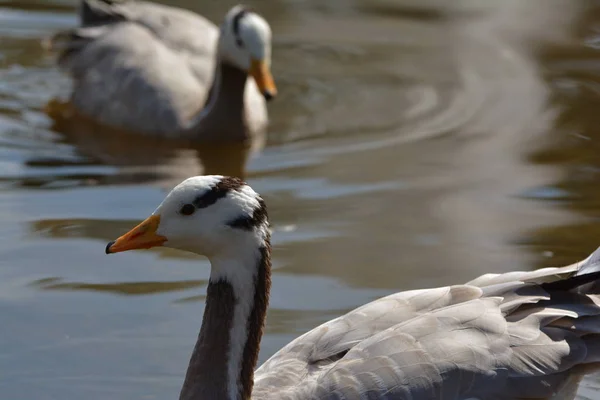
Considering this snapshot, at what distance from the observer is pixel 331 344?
4875 millimetres

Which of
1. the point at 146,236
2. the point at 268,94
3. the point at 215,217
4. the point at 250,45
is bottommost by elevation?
the point at 268,94

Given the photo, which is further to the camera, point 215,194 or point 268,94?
point 268,94

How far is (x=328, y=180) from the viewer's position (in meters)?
8.29

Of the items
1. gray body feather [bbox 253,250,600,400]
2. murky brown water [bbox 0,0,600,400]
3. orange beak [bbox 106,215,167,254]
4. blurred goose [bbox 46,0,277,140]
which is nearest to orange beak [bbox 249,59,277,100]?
blurred goose [bbox 46,0,277,140]

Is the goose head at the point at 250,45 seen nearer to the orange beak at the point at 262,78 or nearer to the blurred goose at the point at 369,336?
the orange beak at the point at 262,78

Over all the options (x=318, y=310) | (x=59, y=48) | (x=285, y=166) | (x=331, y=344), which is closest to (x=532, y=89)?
(x=285, y=166)

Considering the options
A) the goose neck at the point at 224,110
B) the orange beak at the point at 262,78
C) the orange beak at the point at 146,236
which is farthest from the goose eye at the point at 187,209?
the goose neck at the point at 224,110

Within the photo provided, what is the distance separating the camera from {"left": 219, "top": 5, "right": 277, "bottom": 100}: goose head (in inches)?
370

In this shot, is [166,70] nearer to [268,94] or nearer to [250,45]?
[250,45]

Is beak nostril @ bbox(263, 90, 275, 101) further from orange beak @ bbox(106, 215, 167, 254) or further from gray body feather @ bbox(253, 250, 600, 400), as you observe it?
orange beak @ bbox(106, 215, 167, 254)

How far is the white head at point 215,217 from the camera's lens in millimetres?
4738

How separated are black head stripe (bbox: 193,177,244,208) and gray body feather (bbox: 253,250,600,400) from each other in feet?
2.34

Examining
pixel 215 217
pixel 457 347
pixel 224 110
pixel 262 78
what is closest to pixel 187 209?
pixel 215 217

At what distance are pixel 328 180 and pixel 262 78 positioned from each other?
145 cm
